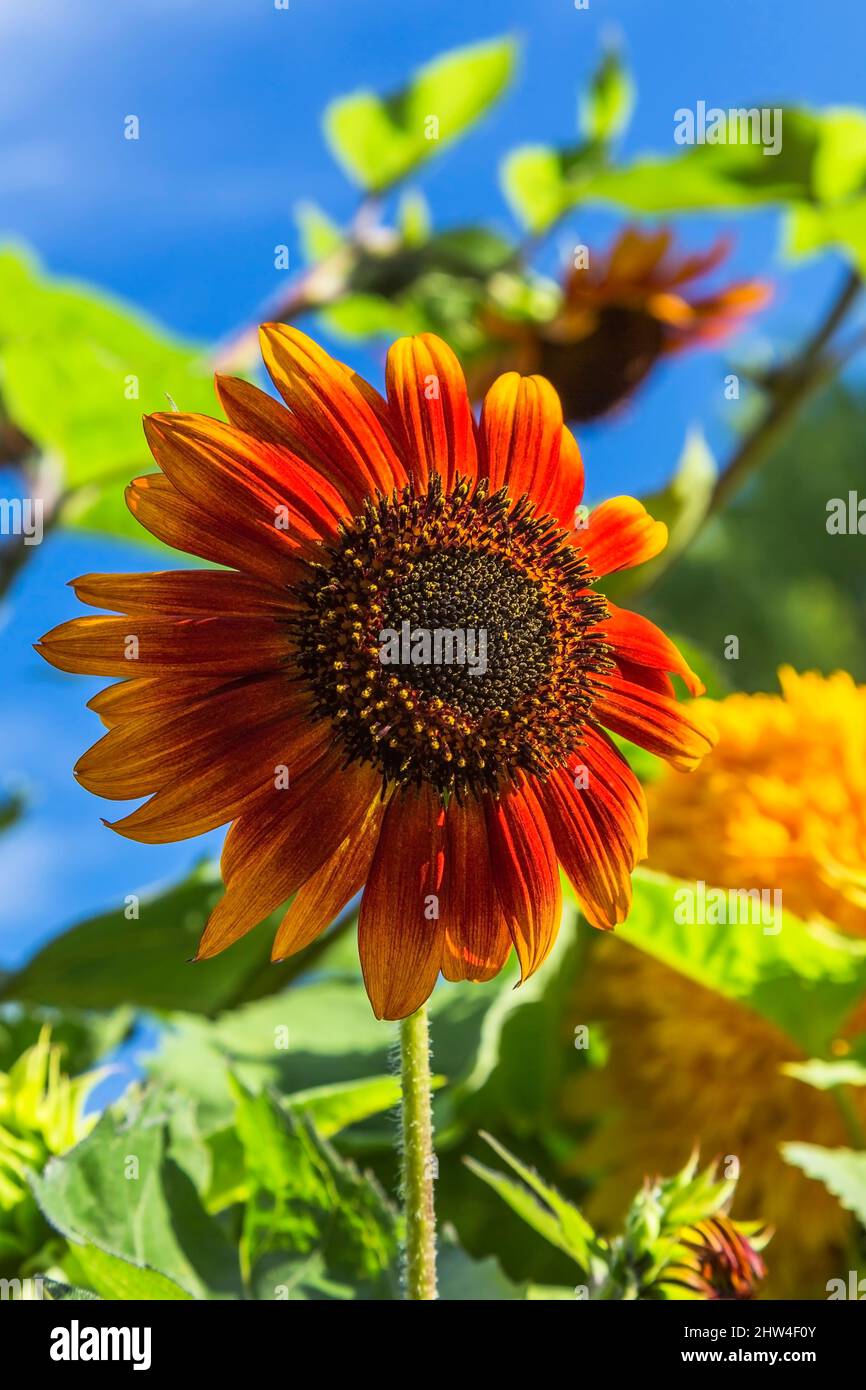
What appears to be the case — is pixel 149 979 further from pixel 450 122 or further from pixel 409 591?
pixel 450 122

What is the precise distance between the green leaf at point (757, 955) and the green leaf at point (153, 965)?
0.11m

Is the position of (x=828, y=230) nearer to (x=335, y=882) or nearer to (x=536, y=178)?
(x=536, y=178)

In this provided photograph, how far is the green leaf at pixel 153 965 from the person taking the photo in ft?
1.11

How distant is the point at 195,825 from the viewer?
17 centimetres

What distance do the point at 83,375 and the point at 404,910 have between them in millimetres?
270

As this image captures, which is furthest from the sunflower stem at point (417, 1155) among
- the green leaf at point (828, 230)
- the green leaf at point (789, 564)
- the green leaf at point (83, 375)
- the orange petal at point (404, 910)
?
the green leaf at point (789, 564)

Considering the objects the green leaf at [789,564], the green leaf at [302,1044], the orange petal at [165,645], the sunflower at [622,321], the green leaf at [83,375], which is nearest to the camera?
the orange petal at [165,645]

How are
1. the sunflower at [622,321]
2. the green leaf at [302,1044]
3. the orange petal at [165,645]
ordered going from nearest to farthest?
the orange petal at [165,645] < the green leaf at [302,1044] < the sunflower at [622,321]

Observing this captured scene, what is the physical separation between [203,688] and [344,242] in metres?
0.39

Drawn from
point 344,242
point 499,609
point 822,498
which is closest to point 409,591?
point 499,609

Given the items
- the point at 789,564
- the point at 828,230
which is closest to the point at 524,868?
the point at 828,230

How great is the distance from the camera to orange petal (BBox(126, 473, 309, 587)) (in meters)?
0.17

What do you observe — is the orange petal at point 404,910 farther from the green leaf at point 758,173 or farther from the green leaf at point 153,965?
the green leaf at point 758,173

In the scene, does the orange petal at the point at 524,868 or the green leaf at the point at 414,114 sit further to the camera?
the green leaf at the point at 414,114
